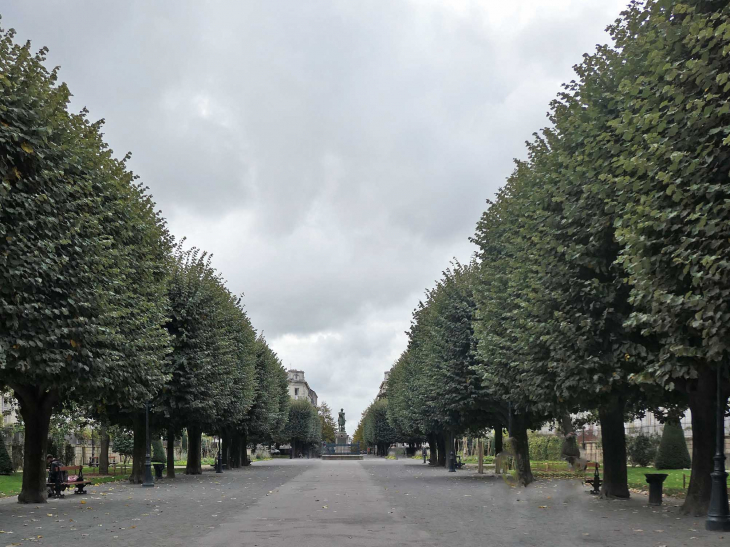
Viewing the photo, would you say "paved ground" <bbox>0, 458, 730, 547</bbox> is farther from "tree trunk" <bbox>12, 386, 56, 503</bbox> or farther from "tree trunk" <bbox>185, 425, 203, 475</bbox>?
"tree trunk" <bbox>185, 425, 203, 475</bbox>

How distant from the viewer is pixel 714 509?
53.8 feet

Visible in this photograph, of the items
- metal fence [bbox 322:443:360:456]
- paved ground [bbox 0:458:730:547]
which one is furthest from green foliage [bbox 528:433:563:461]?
metal fence [bbox 322:443:360:456]

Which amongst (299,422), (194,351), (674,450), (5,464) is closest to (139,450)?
(194,351)

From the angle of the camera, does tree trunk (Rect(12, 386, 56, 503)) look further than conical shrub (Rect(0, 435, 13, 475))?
No

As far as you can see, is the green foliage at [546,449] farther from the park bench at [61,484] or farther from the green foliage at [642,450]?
the park bench at [61,484]

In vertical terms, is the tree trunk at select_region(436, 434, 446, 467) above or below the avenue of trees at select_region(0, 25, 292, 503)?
below

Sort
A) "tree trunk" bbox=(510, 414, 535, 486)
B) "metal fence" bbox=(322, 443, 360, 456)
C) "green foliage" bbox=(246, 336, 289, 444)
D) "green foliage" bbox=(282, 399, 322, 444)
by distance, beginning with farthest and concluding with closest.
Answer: "metal fence" bbox=(322, 443, 360, 456)
"green foliage" bbox=(282, 399, 322, 444)
"green foliage" bbox=(246, 336, 289, 444)
"tree trunk" bbox=(510, 414, 535, 486)

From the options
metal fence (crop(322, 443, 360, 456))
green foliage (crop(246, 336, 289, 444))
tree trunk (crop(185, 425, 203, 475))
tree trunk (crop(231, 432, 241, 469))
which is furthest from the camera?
metal fence (crop(322, 443, 360, 456))

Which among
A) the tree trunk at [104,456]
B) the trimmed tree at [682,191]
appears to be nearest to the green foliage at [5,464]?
the tree trunk at [104,456]

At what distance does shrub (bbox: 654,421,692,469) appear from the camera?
4638 centimetres

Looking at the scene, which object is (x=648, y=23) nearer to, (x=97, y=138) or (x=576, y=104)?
(x=576, y=104)

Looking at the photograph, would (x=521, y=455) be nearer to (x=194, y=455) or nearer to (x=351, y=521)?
(x=351, y=521)

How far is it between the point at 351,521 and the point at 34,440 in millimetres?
12575

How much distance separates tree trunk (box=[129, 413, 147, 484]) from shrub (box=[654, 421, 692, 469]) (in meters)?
30.3
